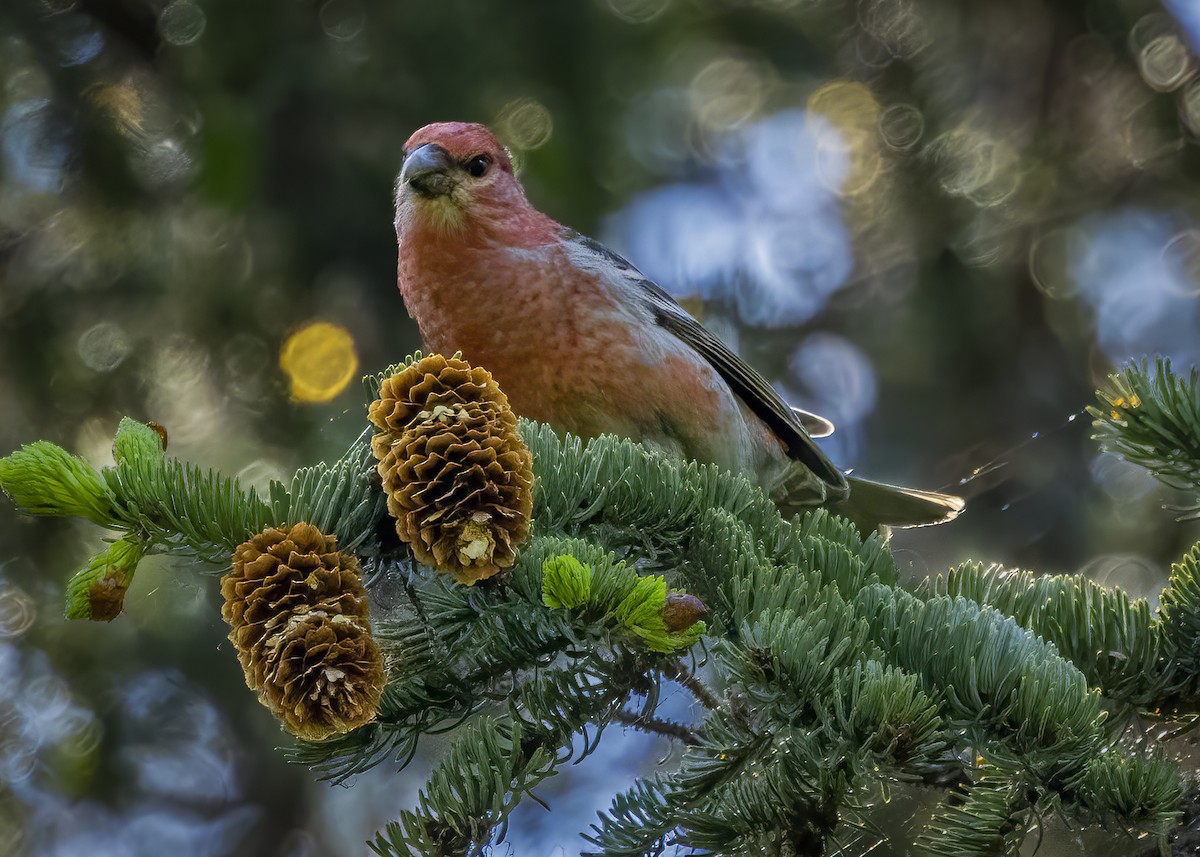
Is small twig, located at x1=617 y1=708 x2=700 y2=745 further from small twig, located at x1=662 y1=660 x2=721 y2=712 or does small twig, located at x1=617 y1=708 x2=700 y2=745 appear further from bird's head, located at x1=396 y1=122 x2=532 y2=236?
bird's head, located at x1=396 y1=122 x2=532 y2=236

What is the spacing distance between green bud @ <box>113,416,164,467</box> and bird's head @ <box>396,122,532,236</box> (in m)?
1.11

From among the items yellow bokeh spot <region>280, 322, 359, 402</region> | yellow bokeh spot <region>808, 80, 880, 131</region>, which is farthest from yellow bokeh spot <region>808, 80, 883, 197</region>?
yellow bokeh spot <region>280, 322, 359, 402</region>

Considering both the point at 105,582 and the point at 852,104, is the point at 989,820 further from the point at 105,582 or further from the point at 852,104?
the point at 852,104

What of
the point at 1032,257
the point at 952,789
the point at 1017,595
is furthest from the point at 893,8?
the point at 952,789

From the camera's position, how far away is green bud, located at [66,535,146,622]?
4.87ft

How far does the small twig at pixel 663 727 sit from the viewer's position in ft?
6.22

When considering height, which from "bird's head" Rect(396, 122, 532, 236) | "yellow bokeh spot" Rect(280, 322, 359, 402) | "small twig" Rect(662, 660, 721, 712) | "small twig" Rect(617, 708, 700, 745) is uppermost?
"bird's head" Rect(396, 122, 532, 236)

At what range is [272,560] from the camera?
1.47 m

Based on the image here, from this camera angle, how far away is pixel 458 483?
147 cm

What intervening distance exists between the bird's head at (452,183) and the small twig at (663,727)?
3.85 ft

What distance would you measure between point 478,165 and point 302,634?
149cm

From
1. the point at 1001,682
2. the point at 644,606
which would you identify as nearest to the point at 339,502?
the point at 644,606

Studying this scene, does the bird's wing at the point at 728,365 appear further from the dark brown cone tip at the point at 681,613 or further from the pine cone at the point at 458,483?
the dark brown cone tip at the point at 681,613

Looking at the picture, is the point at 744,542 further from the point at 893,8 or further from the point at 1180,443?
the point at 893,8
